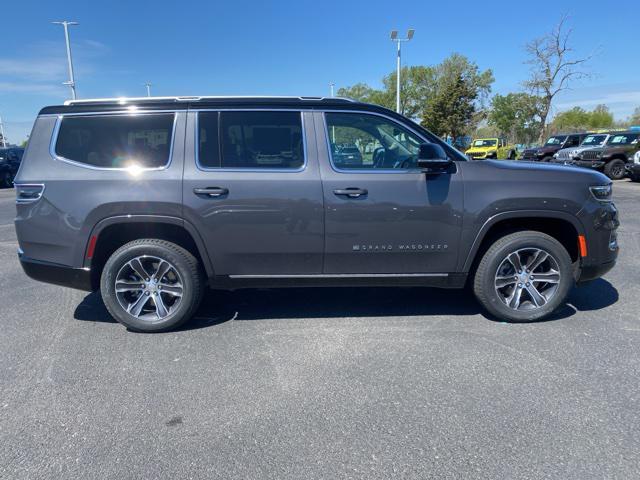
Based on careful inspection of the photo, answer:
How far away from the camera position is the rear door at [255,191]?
369 centimetres

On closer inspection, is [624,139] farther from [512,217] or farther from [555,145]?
[512,217]

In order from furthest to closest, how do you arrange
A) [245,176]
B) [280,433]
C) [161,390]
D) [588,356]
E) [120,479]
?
1. [245,176]
2. [588,356]
3. [161,390]
4. [280,433]
5. [120,479]

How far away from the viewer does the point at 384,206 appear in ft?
12.2

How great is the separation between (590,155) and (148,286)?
63.3 feet

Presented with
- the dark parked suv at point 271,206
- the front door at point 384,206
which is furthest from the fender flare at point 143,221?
the front door at point 384,206

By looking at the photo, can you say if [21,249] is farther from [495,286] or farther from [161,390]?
[495,286]

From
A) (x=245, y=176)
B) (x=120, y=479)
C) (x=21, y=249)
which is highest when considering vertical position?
(x=245, y=176)

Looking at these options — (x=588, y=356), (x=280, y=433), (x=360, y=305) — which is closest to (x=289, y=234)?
(x=360, y=305)

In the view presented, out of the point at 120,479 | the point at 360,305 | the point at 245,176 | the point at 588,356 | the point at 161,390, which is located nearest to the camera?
the point at 120,479

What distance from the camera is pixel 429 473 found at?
2.24 m

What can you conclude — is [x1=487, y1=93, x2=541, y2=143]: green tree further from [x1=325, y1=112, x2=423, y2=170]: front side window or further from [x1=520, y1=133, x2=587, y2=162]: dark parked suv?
[x1=325, y1=112, x2=423, y2=170]: front side window

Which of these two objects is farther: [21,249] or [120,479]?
[21,249]

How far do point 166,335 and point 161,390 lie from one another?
37.3 inches

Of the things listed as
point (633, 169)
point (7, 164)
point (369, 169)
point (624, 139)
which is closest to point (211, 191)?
point (369, 169)
